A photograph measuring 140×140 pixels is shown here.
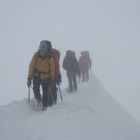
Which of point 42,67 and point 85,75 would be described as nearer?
point 42,67

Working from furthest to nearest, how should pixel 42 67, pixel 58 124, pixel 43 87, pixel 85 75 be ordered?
pixel 85 75 < pixel 43 87 < pixel 42 67 < pixel 58 124

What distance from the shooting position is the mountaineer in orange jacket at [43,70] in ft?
47.6

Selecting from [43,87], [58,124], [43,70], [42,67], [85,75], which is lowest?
[85,75]

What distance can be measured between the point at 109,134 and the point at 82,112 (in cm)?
161

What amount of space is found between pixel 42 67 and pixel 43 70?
127 millimetres

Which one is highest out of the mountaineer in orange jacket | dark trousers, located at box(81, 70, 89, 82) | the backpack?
the mountaineer in orange jacket

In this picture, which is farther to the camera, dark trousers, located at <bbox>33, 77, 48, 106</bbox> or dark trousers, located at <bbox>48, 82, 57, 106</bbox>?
dark trousers, located at <bbox>48, 82, 57, 106</bbox>

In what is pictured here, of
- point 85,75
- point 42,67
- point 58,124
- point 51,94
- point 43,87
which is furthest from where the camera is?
point 85,75

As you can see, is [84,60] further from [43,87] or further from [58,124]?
[58,124]

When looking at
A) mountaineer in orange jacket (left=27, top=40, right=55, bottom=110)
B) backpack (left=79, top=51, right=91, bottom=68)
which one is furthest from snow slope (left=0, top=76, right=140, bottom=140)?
backpack (left=79, top=51, right=91, bottom=68)

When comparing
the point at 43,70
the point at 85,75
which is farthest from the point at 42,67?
the point at 85,75

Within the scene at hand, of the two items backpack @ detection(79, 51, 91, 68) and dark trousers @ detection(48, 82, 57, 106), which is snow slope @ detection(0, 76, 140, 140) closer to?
dark trousers @ detection(48, 82, 57, 106)

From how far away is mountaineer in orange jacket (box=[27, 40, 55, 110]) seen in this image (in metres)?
14.5

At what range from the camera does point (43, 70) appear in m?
14.6
